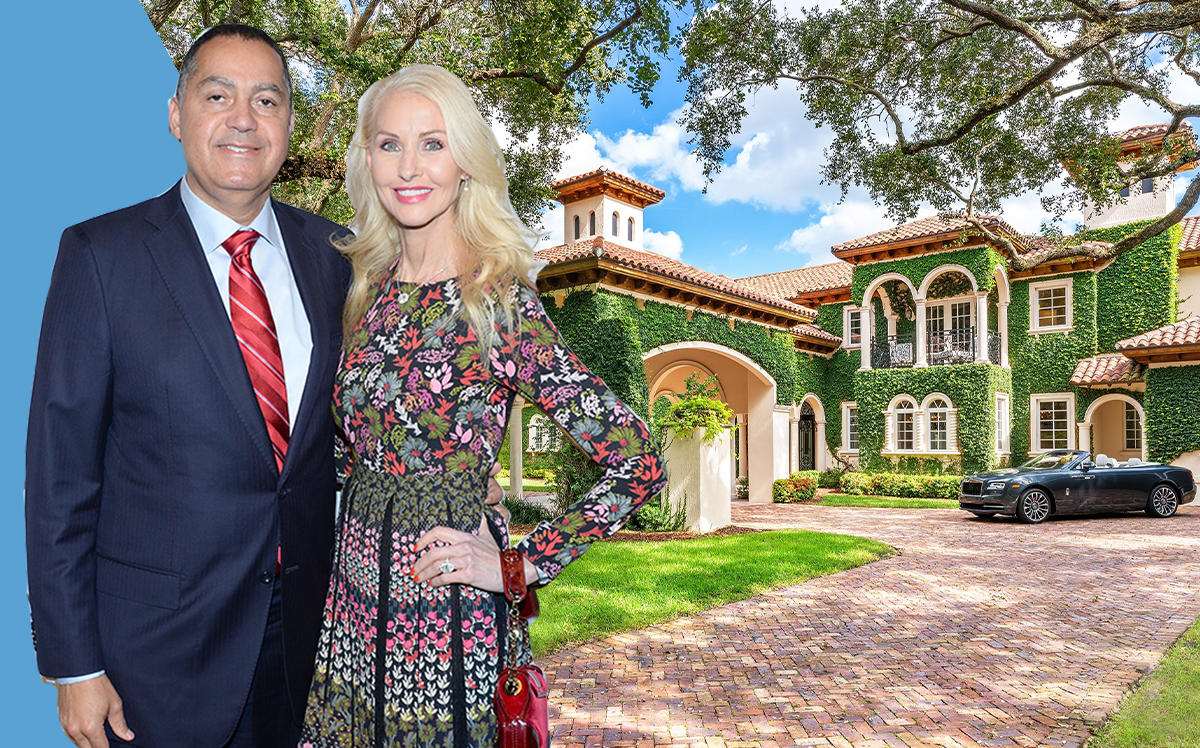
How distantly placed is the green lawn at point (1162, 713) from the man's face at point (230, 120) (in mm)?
5480

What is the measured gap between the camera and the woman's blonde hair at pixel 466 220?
6.15ft

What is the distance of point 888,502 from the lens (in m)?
22.0

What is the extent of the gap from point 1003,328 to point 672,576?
67.8 feet

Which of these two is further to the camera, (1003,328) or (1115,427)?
(1115,427)

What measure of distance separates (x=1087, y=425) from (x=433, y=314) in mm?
27048

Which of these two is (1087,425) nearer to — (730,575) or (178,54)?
(730,575)

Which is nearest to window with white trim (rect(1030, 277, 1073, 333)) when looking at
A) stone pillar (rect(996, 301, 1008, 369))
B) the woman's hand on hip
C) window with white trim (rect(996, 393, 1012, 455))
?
stone pillar (rect(996, 301, 1008, 369))

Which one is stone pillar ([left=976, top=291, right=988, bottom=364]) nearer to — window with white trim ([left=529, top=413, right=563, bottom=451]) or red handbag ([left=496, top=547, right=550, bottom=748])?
window with white trim ([left=529, top=413, right=563, bottom=451])

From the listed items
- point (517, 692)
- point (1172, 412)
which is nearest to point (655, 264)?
point (517, 692)

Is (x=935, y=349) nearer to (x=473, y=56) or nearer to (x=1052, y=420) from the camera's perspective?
(x=1052, y=420)

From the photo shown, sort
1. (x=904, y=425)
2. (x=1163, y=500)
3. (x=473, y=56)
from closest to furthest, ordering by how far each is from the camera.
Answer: (x=473, y=56), (x=1163, y=500), (x=904, y=425)

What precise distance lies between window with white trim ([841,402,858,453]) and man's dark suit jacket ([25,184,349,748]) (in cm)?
2640

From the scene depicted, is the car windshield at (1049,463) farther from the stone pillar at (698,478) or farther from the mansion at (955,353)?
the stone pillar at (698,478)

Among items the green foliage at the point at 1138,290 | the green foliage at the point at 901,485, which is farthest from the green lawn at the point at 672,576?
the green foliage at the point at 1138,290
